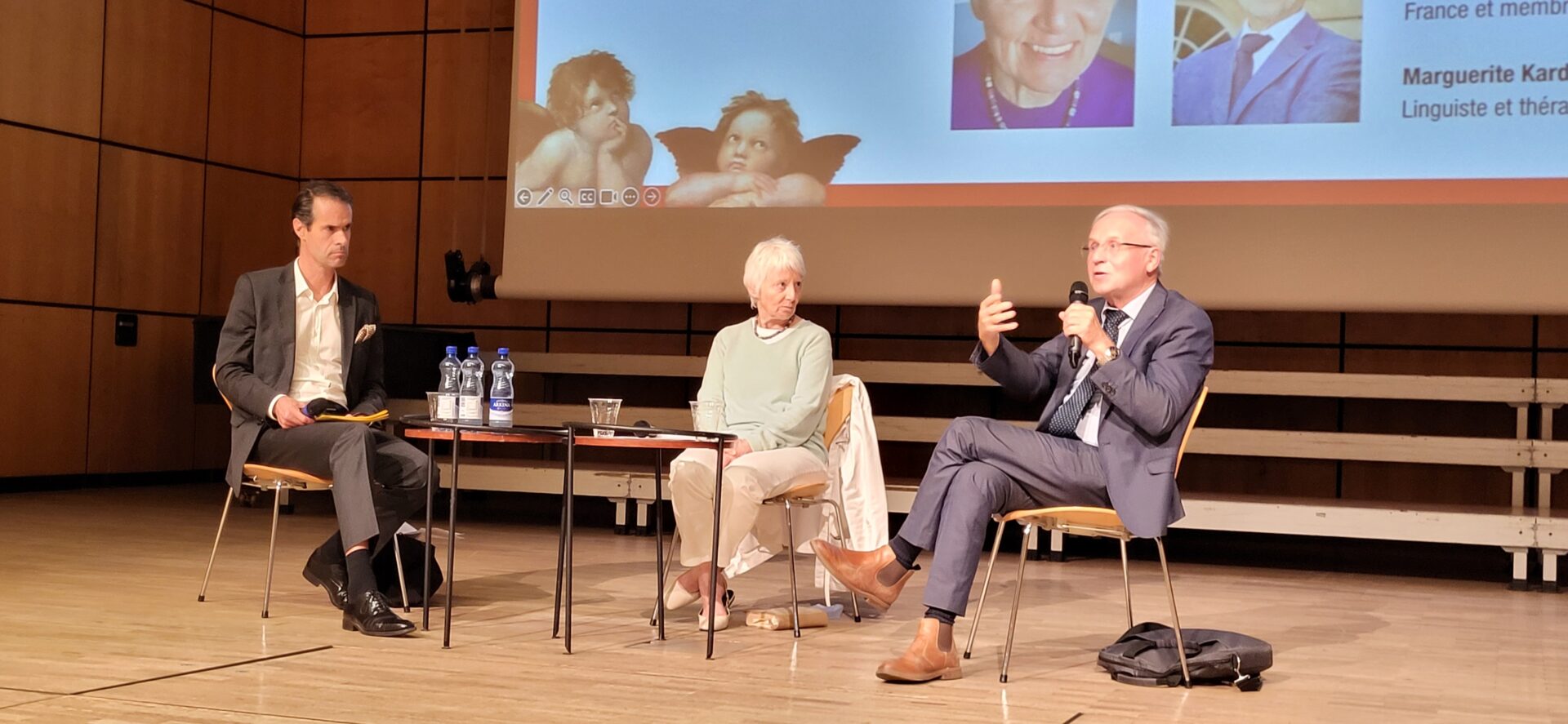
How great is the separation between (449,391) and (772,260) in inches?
37.6

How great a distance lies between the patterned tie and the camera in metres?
3.56

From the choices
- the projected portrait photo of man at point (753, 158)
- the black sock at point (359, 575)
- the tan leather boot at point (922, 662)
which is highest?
the projected portrait photo of man at point (753, 158)

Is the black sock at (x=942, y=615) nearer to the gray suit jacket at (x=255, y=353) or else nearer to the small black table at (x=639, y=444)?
the small black table at (x=639, y=444)

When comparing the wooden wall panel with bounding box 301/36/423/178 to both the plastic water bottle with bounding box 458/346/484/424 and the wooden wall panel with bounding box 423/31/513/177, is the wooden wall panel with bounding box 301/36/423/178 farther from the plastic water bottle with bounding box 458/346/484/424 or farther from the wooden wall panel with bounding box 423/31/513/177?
the plastic water bottle with bounding box 458/346/484/424

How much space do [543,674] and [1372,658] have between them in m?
2.10

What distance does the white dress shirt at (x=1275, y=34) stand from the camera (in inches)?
244

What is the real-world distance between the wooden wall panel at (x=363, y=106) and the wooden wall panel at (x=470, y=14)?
0.63 feet

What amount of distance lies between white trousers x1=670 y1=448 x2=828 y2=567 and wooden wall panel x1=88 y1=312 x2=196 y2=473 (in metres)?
4.84

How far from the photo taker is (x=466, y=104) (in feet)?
27.6

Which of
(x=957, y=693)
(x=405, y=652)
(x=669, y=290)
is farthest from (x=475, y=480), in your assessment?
(x=957, y=693)

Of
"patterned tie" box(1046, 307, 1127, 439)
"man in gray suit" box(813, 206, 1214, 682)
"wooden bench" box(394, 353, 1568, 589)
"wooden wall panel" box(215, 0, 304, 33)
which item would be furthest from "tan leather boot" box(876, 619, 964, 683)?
"wooden wall panel" box(215, 0, 304, 33)

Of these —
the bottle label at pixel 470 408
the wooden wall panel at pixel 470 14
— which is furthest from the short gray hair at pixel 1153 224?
the wooden wall panel at pixel 470 14

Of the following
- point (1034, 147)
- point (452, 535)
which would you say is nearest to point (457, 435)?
point (452, 535)

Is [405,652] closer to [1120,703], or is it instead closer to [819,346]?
[819,346]
